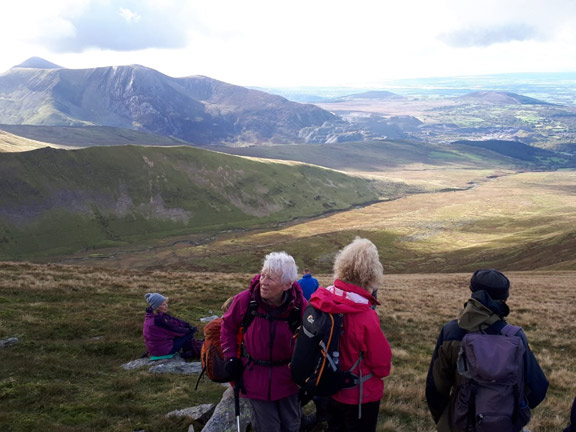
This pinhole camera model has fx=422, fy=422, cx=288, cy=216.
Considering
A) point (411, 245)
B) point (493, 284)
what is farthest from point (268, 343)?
point (411, 245)

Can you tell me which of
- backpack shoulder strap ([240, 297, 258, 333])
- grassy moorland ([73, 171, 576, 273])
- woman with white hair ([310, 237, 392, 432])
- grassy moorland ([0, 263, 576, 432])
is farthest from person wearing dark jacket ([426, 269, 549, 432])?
grassy moorland ([73, 171, 576, 273])

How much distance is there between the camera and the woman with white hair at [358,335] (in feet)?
21.1

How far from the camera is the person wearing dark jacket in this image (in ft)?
20.1

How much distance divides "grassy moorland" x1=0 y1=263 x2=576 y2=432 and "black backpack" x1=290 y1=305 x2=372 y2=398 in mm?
4377

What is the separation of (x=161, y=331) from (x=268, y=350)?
8619 mm

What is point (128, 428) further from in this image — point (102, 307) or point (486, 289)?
point (102, 307)

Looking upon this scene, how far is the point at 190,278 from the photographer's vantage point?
3869cm

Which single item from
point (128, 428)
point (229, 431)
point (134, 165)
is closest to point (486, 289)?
point (229, 431)

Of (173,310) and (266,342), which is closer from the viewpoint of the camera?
(266,342)

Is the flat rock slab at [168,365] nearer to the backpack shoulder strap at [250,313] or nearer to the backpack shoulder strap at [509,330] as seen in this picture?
the backpack shoulder strap at [250,313]

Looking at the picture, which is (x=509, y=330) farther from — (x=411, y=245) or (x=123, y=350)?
(x=411, y=245)

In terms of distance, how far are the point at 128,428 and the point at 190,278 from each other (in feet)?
97.5

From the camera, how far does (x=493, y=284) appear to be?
6.34 m

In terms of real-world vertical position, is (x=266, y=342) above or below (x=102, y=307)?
above
